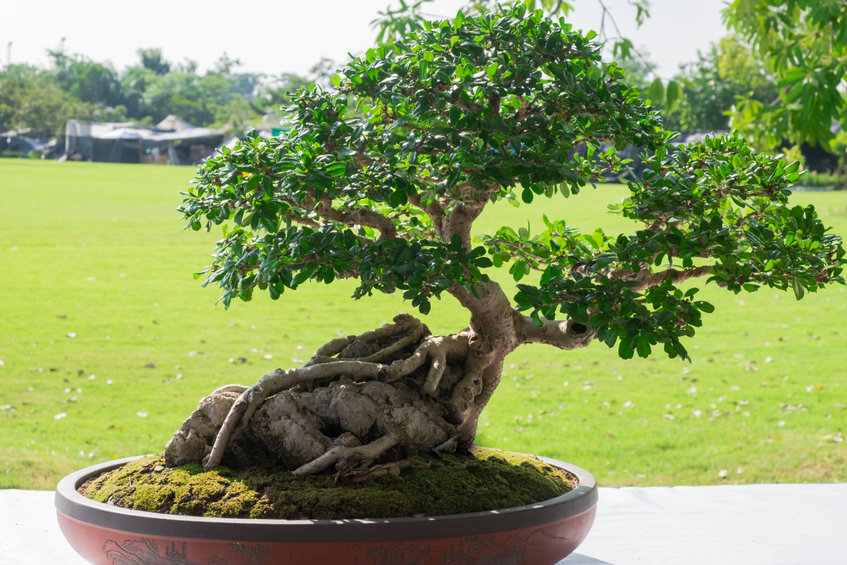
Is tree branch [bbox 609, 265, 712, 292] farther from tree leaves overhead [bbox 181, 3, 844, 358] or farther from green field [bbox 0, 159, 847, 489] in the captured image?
green field [bbox 0, 159, 847, 489]

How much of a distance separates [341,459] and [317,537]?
0.73 ft

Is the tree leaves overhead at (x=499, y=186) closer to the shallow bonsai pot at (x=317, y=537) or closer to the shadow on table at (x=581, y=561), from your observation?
the shallow bonsai pot at (x=317, y=537)

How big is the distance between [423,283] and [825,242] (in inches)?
27.4

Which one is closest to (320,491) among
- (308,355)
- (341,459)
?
(341,459)

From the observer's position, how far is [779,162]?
4.82ft

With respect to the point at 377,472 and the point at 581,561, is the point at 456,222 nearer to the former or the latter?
the point at 377,472

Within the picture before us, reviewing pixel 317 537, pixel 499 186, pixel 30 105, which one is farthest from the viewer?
pixel 30 105

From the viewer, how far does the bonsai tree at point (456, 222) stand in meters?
1.27

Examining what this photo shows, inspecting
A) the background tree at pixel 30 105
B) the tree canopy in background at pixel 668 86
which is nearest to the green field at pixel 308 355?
the tree canopy in background at pixel 668 86

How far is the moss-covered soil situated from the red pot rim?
65 mm

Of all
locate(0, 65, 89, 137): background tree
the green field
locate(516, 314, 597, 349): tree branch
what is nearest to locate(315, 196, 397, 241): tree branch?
locate(516, 314, 597, 349): tree branch

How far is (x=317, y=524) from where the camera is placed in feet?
3.80

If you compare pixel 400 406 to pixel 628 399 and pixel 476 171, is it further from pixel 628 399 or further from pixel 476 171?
pixel 628 399

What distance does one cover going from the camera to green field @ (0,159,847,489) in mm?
3729
